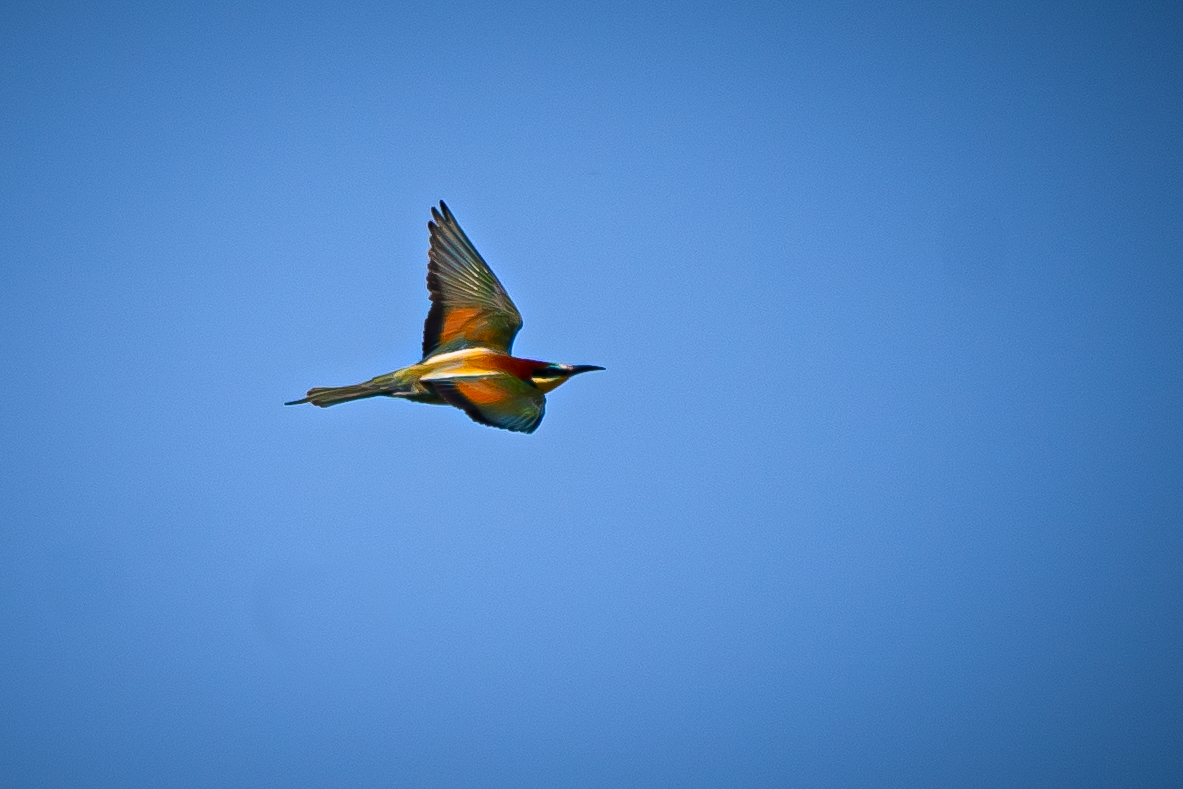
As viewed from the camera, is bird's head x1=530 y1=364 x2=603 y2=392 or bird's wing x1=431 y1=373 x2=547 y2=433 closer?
bird's wing x1=431 y1=373 x2=547 y2=433

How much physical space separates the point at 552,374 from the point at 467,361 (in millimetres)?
380

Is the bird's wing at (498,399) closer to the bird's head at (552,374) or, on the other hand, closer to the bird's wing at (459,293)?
the bird's head at (552,374)

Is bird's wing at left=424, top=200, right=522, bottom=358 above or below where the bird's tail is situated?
above

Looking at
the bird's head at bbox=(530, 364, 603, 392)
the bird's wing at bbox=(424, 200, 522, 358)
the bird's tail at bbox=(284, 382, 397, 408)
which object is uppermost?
the bird's wing at bbox=(424, 200, 522, 358)

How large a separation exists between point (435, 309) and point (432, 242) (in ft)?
1.03

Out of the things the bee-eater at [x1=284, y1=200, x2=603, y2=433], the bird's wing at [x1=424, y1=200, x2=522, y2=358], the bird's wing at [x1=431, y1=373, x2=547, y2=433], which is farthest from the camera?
the bird's wing at [x1=424, y1=200, x2=522, y2=358]

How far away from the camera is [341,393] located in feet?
12.6

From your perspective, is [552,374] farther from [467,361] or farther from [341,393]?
[341,393]

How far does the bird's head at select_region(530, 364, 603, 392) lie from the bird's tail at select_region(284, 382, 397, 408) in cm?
59

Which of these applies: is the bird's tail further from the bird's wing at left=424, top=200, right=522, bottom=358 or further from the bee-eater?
the bird's wing at left=424, top=200, right=522, bottom=358

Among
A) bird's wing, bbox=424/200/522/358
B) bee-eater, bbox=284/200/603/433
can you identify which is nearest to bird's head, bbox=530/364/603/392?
bee-eater, bbox=284/200/603/433

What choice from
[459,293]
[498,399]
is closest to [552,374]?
[498,399]

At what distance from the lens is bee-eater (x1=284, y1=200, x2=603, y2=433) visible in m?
3.68

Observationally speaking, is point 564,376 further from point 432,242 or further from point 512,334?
point 432,242
